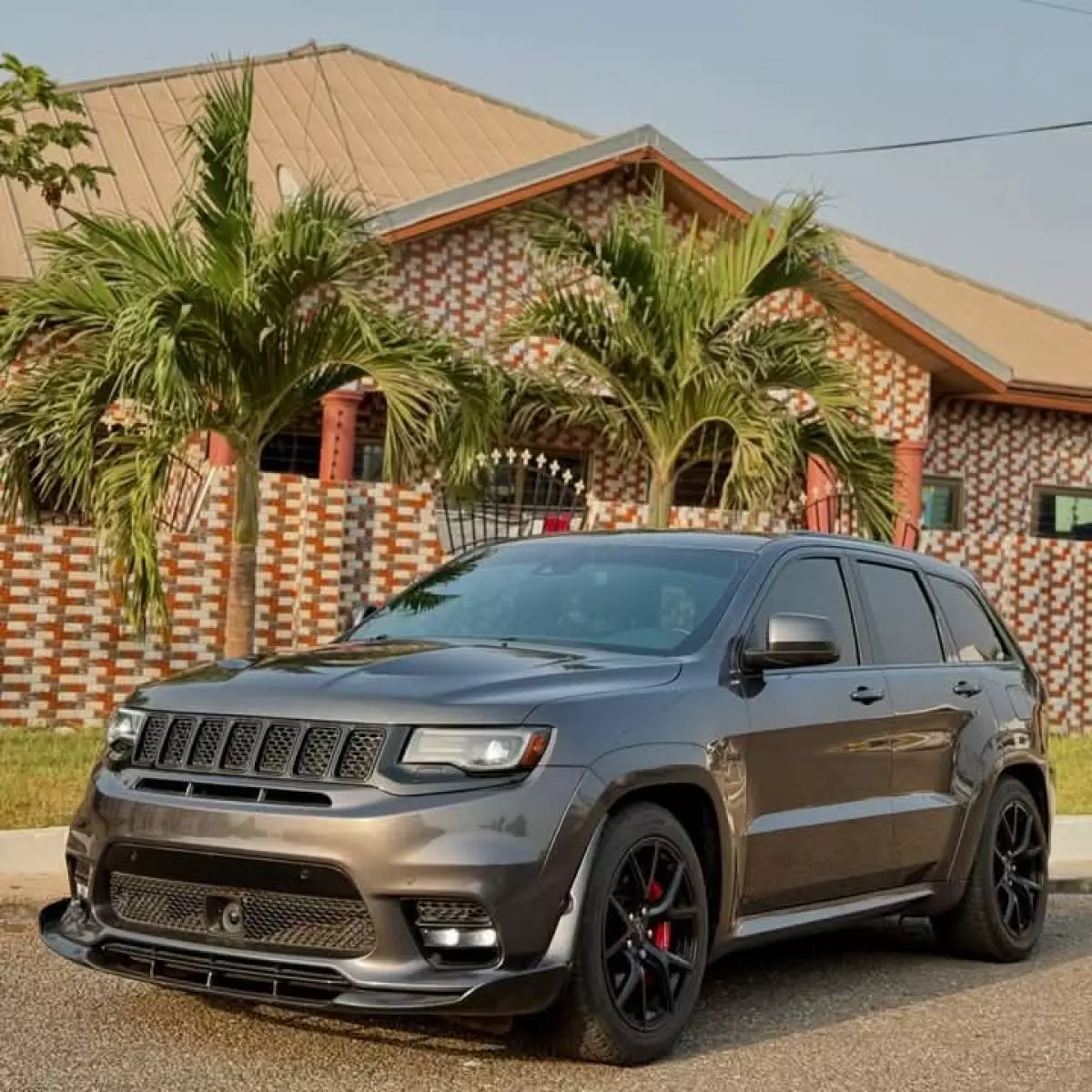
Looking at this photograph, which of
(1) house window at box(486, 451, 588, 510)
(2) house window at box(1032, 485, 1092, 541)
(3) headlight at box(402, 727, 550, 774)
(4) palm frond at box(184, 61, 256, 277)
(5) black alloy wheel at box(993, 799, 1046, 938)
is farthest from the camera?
(2) house window at box(1032, 485, 1092, 541)

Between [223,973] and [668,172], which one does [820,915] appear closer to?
[223,973]

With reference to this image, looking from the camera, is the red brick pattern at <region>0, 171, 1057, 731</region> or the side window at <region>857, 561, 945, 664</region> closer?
the side window at <region>857, 561, 945, 664</region>

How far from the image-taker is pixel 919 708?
7.77 m

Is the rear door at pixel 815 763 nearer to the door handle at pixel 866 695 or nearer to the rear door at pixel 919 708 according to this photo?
the door handle at pixel 866 695

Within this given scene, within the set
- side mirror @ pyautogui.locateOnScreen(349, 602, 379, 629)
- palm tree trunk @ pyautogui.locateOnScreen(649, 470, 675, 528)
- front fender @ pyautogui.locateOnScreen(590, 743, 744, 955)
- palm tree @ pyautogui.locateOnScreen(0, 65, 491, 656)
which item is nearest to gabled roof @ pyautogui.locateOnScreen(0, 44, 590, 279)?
palm tree trunk @ pyautogui.locateOnScreen(649, 470, 675, 528)

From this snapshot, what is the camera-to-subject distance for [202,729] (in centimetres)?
600

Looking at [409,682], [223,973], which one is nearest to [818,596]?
[409,682]

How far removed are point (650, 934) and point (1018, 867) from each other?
3010 mm

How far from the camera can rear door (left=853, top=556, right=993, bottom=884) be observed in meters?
7.58

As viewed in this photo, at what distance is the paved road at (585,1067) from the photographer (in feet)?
18.9

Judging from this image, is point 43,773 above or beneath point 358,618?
beneath

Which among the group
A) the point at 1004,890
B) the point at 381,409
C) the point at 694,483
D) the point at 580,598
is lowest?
the point at 1004,890

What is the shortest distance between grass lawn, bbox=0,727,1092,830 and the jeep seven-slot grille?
14.2 feet

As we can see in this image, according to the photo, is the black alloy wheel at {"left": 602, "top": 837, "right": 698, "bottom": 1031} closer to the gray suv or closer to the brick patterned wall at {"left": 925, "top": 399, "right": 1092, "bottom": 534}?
the gray suv
